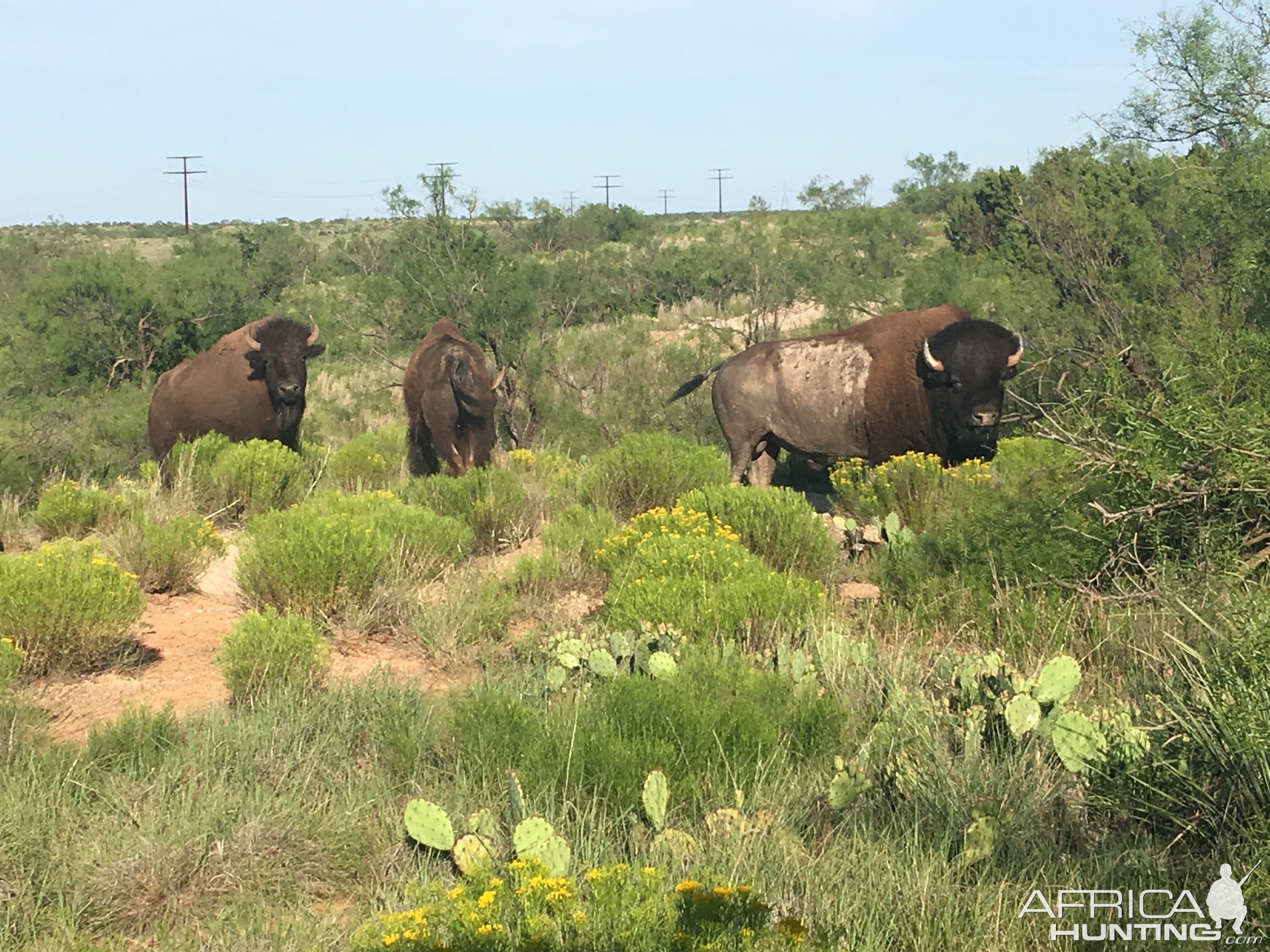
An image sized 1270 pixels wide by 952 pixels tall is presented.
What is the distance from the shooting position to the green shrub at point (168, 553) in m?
8.77

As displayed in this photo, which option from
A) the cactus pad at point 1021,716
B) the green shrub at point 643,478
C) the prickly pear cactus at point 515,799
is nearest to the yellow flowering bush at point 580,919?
the prickly pear cactus at point 515,799

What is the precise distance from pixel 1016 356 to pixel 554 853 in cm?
816

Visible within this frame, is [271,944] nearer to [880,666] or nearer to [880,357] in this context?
[880,666]

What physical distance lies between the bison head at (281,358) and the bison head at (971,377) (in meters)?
6.55

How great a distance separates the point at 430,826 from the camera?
4262 millimetres

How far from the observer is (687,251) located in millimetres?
37438

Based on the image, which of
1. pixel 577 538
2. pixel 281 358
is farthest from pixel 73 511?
pixel 577 538

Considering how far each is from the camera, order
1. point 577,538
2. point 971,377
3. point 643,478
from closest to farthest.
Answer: point 577,538
point 971,377
point 643,478

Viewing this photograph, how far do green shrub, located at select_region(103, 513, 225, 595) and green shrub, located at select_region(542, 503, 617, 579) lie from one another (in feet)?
8.29

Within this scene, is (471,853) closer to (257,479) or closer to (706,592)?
(706,592)

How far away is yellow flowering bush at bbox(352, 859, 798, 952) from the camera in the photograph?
128 inches

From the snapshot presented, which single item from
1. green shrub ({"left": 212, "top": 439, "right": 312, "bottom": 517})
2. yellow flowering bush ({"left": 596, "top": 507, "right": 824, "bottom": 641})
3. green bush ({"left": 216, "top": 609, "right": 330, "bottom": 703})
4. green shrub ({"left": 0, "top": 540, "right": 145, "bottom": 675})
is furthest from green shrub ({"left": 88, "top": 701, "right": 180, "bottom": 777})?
green shrub ({"left": 212, "top": 439, "right": 312, "bottom": 517})

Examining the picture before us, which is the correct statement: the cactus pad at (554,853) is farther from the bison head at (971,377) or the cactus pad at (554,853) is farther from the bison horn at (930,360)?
the bison horn at (930,360)

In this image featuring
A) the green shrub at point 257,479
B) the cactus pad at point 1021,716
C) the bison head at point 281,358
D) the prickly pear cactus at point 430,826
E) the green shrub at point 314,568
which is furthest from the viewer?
the bison head at point 281,358
